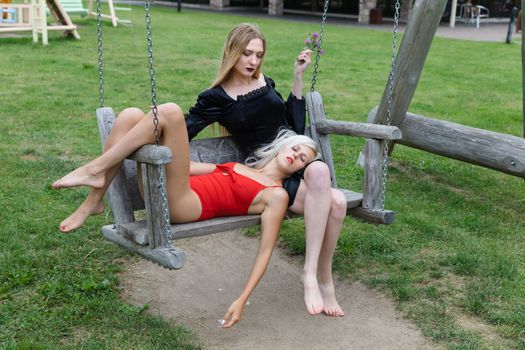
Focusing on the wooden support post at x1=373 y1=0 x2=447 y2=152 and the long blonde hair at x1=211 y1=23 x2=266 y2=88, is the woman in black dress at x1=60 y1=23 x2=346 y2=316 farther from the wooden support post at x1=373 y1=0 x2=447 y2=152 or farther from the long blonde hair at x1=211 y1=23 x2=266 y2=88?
the wooden support post at x1=373 y1=0 x2=447 y2=152

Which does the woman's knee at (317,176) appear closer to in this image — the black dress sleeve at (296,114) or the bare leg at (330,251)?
the bare leg at (330,251)

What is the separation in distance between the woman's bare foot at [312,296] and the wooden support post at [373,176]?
1.97ft

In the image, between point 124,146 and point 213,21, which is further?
point 213,21

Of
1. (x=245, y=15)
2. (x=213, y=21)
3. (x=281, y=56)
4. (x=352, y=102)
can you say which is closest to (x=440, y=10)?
(x=352, y=102)

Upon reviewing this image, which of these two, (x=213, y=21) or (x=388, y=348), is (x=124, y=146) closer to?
(x=388, y=348)

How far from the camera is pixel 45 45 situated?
12281mm

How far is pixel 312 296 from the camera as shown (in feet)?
10.8

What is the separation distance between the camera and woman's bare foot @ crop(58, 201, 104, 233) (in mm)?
3402

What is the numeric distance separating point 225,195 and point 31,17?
32.5 ft

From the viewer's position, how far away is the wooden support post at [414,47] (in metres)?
5.28

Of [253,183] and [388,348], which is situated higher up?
[253,183]

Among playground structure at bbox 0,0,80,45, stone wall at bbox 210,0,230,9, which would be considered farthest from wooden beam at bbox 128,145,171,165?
stone wall at bbox 210,0,230,9

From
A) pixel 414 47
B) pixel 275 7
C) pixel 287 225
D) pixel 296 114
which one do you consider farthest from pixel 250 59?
pixel 275 7

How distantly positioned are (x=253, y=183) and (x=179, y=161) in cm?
39
